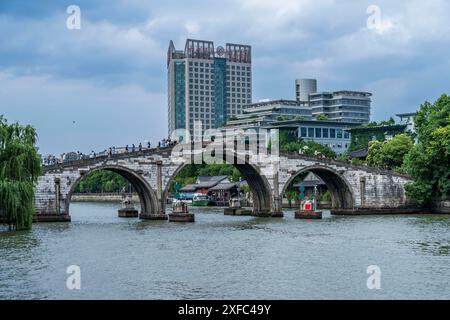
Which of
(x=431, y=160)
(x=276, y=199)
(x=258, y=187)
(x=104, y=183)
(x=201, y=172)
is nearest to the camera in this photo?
(x=431, y=160)

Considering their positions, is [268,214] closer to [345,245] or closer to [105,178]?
[345,245]

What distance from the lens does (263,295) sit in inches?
898

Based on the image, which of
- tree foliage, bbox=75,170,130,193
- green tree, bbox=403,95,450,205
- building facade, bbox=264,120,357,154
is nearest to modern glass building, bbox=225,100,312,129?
building facade, bbox=264,120,357,154

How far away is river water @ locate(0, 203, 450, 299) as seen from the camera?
76.7 ft

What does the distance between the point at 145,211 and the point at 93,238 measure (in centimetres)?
1821

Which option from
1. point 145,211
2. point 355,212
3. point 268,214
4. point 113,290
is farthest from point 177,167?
point 113,290

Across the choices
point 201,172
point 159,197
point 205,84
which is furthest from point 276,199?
point 205,84

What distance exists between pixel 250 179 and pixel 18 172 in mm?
24990

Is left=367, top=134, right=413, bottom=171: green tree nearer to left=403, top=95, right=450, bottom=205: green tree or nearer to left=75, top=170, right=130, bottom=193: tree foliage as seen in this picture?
left=403, top=95, right=450, bottom=205: green tree

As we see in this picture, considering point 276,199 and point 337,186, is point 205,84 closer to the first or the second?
point 337,186

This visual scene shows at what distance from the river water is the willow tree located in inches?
41.6

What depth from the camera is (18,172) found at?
41.7 metres
